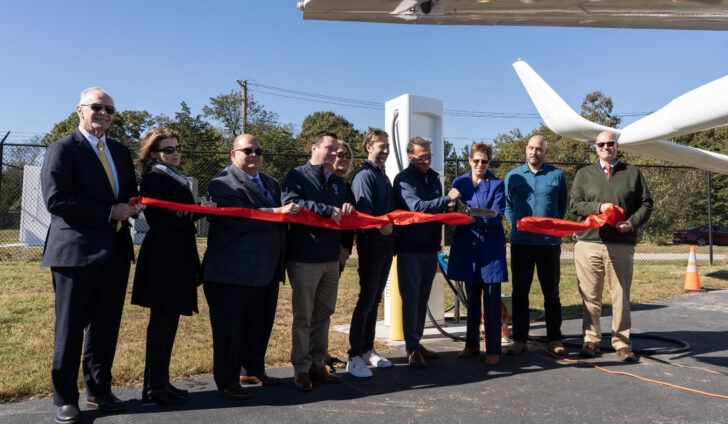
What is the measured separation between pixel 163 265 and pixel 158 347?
577 mm

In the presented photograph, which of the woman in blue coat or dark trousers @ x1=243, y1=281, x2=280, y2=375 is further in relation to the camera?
the woman in blue coat

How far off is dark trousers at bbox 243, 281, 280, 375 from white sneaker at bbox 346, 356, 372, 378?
0.74 m

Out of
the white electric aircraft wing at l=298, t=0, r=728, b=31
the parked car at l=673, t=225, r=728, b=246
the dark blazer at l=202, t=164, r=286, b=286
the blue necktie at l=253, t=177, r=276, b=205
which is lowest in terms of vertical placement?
the parked car at l=673, t=225, r=728, b=246

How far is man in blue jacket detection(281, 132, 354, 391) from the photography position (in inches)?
159

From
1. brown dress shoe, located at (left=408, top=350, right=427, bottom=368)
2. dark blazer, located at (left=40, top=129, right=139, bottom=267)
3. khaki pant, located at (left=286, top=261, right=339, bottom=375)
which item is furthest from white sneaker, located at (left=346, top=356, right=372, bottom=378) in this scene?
dark blazer, located at (left=40, top=129, right=139, bottom=267)

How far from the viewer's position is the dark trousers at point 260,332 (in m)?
4.05

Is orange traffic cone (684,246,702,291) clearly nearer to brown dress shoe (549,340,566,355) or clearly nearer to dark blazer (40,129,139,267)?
brown dress shoe (549,340,566,355)

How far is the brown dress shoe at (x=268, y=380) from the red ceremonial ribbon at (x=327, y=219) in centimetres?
129

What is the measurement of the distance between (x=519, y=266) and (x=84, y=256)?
392 cm

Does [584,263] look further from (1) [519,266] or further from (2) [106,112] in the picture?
(2) [106,112]

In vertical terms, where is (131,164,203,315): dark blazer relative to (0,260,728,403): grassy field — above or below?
above

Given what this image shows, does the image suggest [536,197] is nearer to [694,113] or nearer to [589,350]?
[589,350]

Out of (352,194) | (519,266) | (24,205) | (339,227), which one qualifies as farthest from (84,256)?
(24,205)

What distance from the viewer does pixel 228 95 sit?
166 ft
